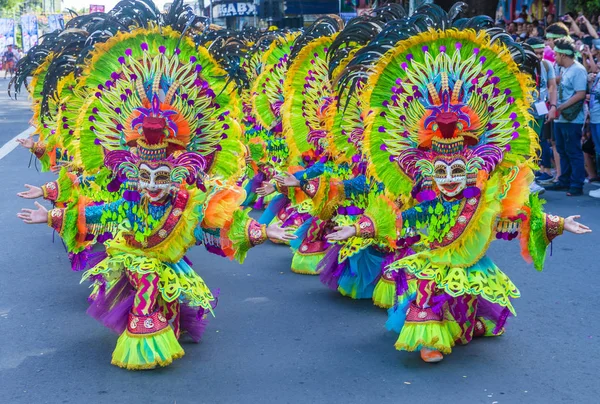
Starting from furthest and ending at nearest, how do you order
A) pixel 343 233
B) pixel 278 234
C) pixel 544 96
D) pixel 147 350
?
pixel 544 96 < pixel 343 233 < pixel 147 350 < pixel 278 234

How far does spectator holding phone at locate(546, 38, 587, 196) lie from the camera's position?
34.7 feet

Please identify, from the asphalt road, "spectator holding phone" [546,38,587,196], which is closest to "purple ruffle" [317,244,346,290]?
the asphalt road

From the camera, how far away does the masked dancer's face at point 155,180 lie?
16.0 ft

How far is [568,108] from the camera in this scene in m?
10.7

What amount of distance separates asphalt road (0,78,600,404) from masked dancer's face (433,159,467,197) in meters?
1.05

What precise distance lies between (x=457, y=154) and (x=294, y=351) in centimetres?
161

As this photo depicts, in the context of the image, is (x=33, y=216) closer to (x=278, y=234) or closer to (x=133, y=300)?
(x=133, y=300)

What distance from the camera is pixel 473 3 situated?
13328 mm

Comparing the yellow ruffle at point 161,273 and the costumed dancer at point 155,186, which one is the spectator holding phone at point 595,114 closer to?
the costumed dancer at point 155,186

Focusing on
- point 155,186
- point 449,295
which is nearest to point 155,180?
point 155,186

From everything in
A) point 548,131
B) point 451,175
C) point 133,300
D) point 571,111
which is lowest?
point 133,300

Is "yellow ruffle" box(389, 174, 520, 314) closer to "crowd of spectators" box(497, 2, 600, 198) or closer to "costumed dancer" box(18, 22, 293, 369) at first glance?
"costumed dancer" box(18, 22, 293, 369)

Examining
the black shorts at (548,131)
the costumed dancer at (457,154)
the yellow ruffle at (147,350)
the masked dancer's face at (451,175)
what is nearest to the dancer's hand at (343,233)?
the costumed dancer at (457,154)

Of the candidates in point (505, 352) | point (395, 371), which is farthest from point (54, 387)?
point (505, 352)
